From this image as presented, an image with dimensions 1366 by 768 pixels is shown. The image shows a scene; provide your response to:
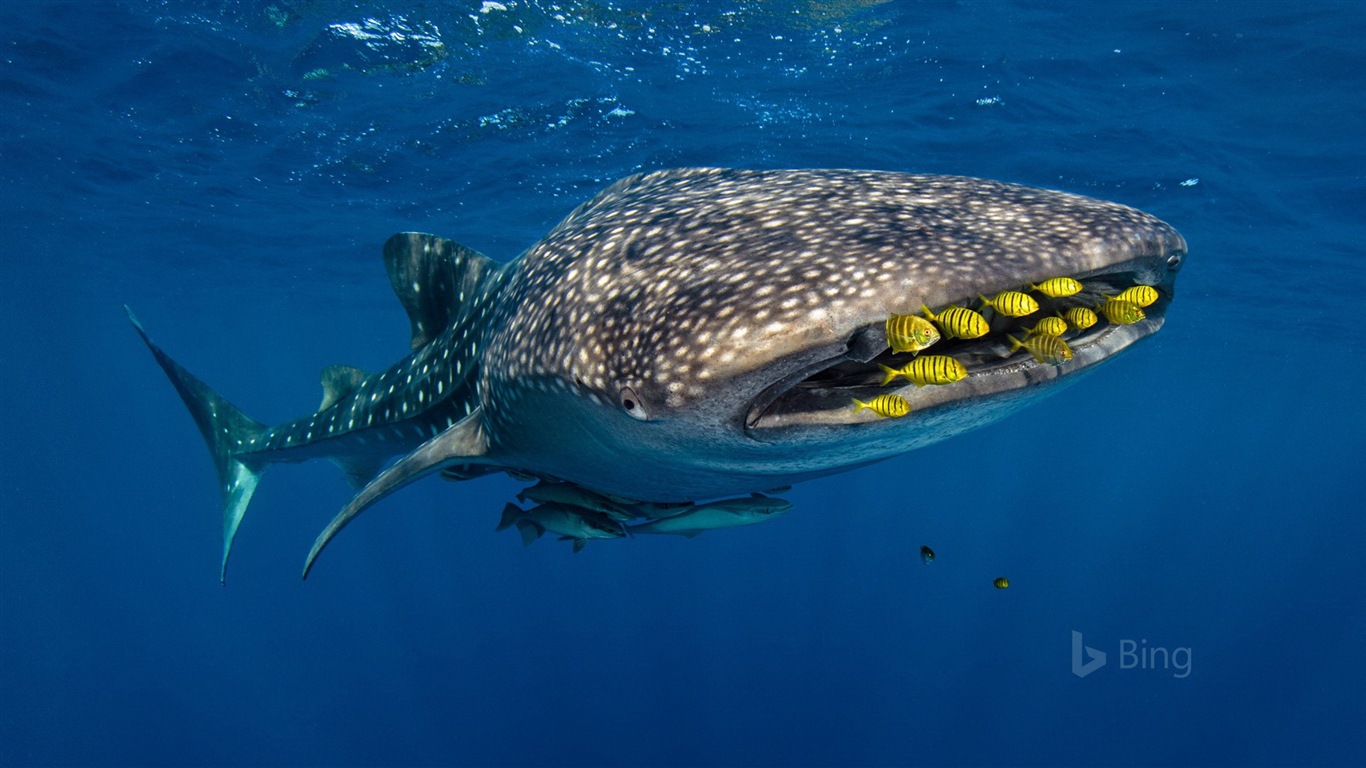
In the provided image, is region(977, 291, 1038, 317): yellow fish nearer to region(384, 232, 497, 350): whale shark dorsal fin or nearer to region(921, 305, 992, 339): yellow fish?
region(921, 305, 992, 339): yellow fish

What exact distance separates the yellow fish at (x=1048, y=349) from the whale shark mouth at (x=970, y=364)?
0.16 feet

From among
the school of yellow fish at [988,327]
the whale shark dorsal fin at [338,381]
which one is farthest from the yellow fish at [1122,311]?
the whale shark dorsal fin at [338,381]

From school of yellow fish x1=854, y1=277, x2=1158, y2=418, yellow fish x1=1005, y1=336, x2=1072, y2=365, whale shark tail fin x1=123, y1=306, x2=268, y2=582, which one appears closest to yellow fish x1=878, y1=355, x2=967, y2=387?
school of yellow fish x1=854, y1=277, x2=1158, y2=418

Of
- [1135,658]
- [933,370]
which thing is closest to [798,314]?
[933,370]

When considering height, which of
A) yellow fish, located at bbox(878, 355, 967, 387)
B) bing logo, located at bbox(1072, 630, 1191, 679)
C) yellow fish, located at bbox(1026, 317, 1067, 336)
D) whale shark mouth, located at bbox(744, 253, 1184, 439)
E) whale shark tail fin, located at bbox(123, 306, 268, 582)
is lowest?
bing logo, located at bbox(1072, 630, 1191, 679)

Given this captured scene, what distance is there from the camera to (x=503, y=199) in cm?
2112

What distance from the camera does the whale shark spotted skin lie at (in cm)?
206

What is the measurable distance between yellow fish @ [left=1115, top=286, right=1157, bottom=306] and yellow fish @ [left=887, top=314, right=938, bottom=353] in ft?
2.64

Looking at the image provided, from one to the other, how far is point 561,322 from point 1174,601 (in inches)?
2049

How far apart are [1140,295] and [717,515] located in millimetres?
2664

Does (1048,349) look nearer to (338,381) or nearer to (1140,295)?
(1140,295)

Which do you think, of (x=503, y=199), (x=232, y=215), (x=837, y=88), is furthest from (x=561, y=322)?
(x=232, y=215)

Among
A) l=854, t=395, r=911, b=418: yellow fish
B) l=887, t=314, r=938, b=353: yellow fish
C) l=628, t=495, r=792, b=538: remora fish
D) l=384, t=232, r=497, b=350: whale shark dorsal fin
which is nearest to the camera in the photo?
l=887, t=314, r=938, b=353: yellow fish

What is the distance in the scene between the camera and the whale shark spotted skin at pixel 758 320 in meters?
2.06
